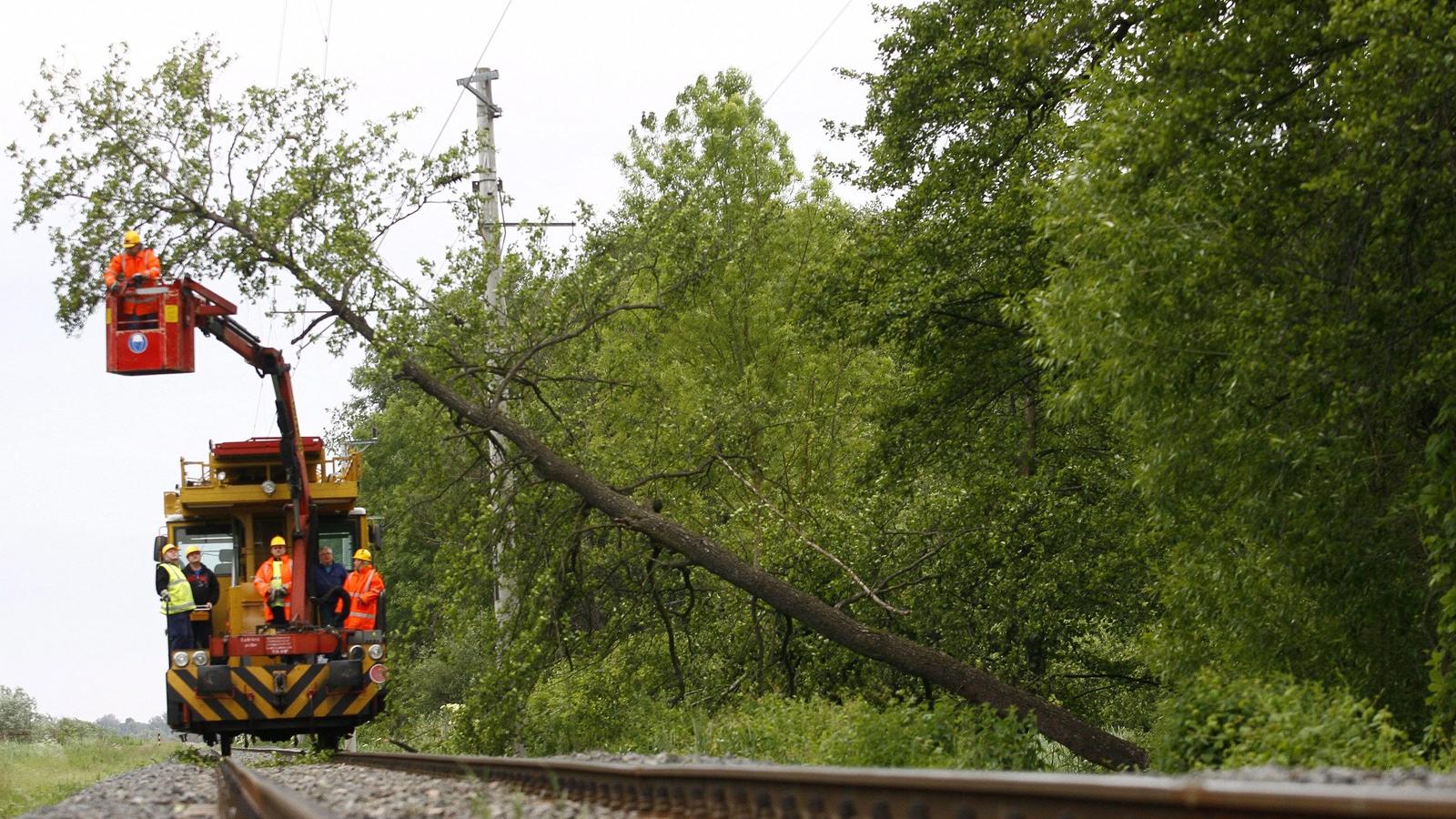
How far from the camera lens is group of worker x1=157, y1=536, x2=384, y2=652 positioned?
55.7 feet

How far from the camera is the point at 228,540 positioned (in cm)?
1816

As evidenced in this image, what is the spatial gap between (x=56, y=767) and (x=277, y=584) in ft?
25.6

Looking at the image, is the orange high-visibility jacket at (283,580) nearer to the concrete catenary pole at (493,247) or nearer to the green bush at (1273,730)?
the concrete catenary pole at (493,247)

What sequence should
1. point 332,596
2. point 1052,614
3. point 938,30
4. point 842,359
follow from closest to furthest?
point 332,596
point 1052,614
point 938,30
point 842,359

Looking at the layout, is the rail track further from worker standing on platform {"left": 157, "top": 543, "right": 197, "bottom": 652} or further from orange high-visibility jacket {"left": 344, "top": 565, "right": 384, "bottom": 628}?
worker standing on platform {"left": 157, "top": 543, "right": 197, "bottom": 652}

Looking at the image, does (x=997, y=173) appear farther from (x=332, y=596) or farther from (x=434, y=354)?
(x=332, y=596)

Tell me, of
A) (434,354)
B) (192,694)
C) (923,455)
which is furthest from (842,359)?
(192,694)

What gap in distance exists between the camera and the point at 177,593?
55.5 feet

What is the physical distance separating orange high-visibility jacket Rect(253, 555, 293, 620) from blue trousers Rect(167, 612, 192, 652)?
89 cm

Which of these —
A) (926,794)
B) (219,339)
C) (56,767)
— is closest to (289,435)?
(219,339)

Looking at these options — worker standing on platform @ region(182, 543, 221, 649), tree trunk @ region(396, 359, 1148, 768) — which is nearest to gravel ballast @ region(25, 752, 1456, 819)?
worker standing on platform @ region(182, 543, 221, 649)

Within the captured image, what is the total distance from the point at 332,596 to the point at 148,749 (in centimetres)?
1424

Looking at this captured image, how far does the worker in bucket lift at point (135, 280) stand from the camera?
15172 mm

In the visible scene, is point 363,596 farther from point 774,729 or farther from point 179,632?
point 774,729
